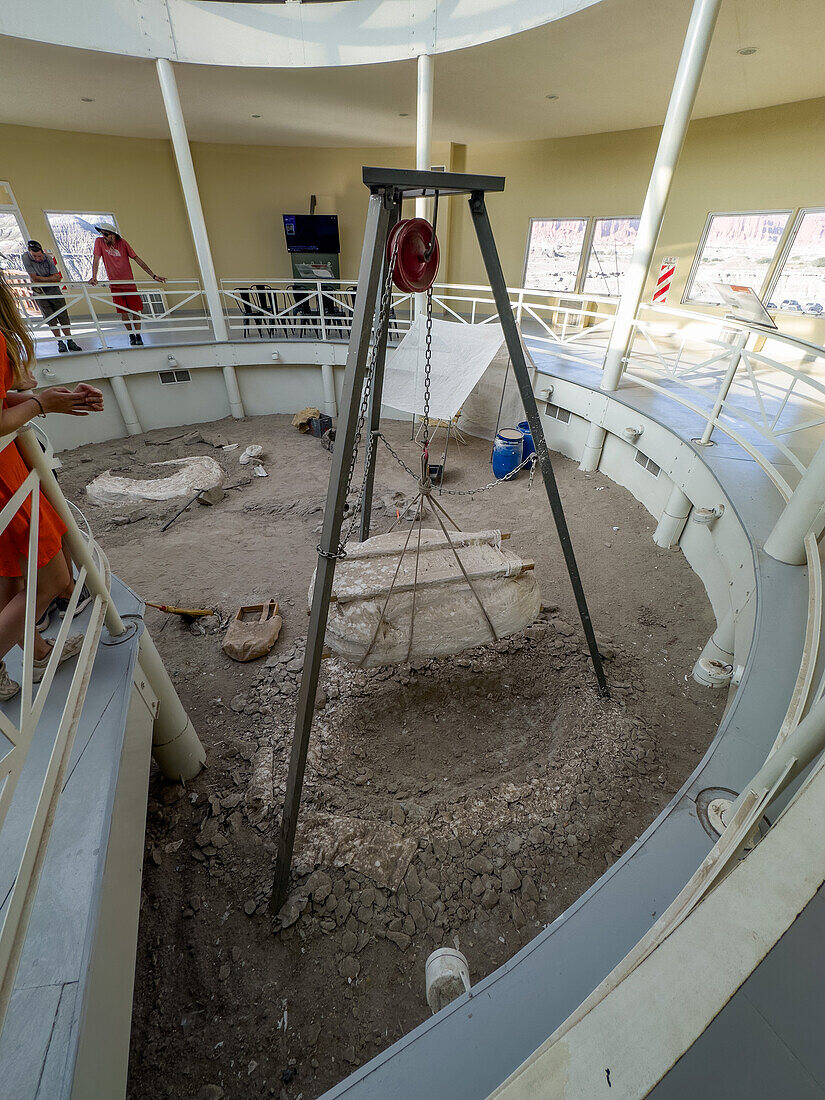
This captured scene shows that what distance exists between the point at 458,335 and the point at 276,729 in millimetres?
4546

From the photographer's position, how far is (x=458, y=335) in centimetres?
532

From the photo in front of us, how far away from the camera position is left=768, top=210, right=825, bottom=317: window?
19.3 feet

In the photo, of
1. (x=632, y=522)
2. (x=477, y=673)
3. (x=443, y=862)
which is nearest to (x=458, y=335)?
(x=632, y=522)

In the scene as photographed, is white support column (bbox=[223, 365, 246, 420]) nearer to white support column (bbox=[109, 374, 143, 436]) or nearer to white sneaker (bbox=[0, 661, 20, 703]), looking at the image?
white support column (bbox=[109, 374, 143, 436])

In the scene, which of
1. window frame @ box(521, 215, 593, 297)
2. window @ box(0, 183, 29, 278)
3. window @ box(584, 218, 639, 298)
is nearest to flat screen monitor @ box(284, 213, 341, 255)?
window frame @ box(521, 215, 593, 297)

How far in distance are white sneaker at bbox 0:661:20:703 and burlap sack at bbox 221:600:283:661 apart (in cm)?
185

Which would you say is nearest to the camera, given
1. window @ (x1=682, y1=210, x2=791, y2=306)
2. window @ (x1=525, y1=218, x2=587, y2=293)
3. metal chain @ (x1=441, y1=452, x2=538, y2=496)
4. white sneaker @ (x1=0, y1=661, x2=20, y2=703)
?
white sneaker @ (x1=0, y1=661, x2=20, y2=703)

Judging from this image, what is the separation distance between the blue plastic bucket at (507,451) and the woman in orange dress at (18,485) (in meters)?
4.94

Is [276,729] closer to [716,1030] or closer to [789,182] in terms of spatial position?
[716,1030]

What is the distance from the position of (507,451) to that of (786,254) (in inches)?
185

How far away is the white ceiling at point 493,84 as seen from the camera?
4195 mm

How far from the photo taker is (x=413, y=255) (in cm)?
210

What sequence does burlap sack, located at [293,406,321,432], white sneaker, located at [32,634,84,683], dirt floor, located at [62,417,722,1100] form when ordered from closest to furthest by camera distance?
white sneaker, located at [32,634,84,683] < dirt floor, located at [62,417,722,1100] < burlap sack, located at [293,406,321,432]

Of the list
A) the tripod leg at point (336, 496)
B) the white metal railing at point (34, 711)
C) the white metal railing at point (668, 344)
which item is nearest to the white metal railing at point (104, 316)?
the white metal railing at point (668, 344)
